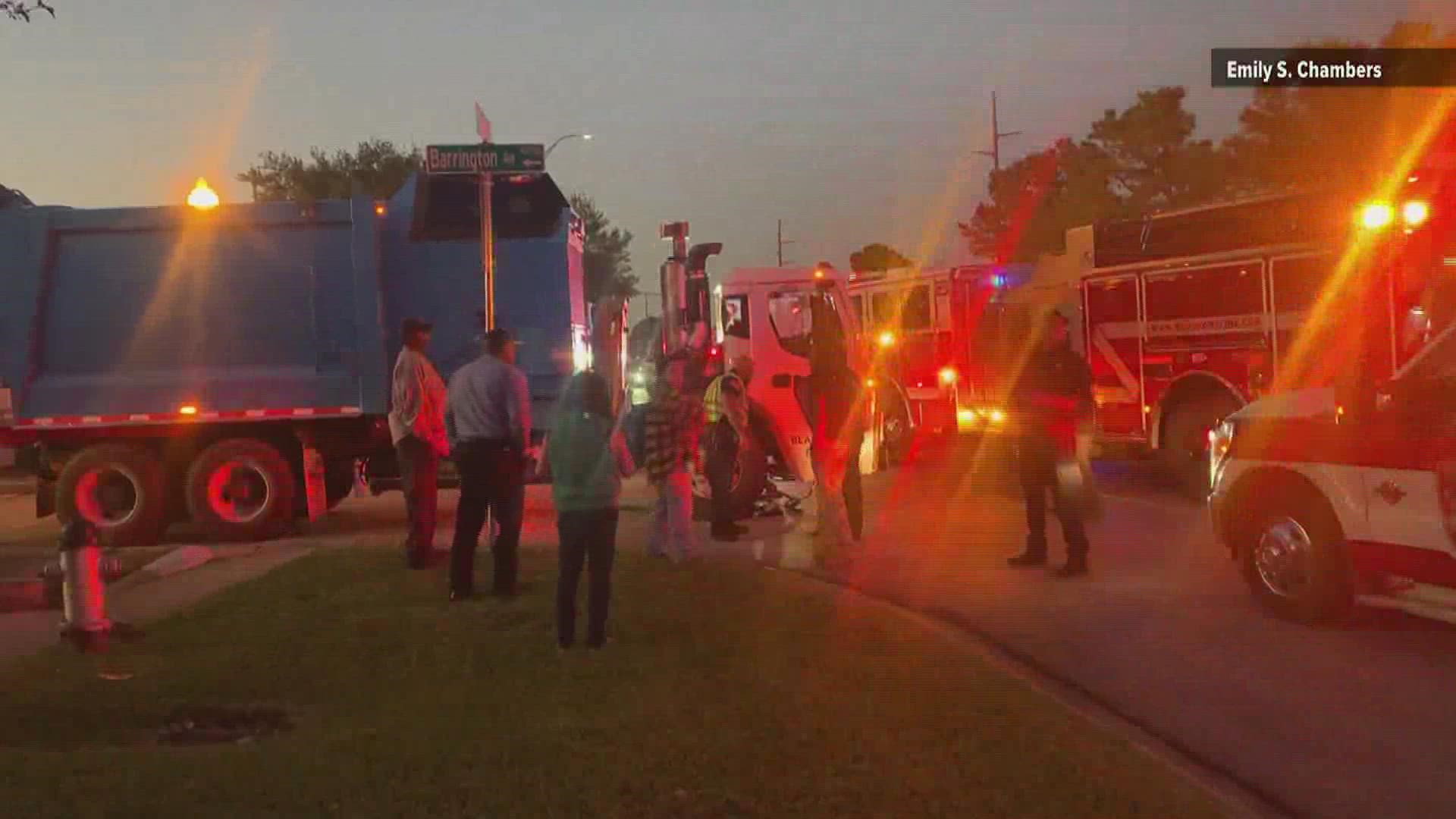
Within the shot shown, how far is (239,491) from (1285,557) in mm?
10033

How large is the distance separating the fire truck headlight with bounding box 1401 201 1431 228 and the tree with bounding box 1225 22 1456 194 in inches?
757

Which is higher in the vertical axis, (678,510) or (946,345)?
(946,345)

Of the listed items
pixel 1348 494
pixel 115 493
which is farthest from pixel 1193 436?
pixel 115 493

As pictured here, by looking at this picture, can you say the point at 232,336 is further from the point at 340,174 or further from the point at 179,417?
the point at 340,174

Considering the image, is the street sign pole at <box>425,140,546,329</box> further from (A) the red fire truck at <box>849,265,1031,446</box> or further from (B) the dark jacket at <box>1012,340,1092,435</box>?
(A) the red fire truck at <box>849,265,1031,446</box>

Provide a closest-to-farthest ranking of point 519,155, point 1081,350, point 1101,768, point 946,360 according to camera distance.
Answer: point 1101,768 → point 519,155 → point 1081,350 → point 946,360

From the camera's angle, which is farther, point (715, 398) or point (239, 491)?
point (239, 491)

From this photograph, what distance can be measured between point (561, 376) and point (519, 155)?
4.59m

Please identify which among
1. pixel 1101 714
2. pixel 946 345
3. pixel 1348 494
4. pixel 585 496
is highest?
pixel 946 345

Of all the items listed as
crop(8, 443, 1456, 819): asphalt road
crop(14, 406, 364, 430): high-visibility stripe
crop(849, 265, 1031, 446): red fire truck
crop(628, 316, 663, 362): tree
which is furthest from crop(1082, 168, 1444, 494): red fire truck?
crop(14, 406, 364, 430): high-visibility stripe

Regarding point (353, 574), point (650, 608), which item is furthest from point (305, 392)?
point (650, 608)

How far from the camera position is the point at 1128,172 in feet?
178

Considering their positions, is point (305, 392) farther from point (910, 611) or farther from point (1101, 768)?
point (1101, 768)

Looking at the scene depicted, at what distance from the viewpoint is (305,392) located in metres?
14.4
